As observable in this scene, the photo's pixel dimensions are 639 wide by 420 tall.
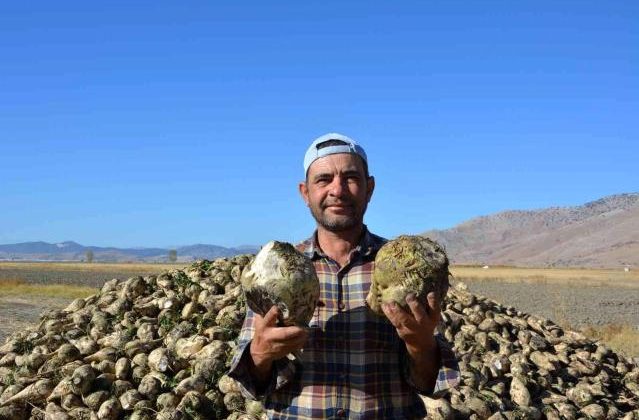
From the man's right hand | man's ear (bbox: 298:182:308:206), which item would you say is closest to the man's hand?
the man's right hand

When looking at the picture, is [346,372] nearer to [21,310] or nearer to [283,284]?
[283,284]

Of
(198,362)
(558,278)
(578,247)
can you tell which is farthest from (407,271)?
(578,247)

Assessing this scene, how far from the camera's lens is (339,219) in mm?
3645

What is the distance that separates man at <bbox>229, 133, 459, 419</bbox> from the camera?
3416 mm

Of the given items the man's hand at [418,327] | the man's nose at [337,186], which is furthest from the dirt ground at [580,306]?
the man's nose at [337,186]

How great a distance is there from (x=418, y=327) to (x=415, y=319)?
0.04 m

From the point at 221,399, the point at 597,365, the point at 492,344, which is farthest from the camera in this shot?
the point at 597,365

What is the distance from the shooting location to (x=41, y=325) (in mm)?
9422

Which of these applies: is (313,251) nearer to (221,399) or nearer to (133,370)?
(221,399)

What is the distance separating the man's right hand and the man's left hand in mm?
457

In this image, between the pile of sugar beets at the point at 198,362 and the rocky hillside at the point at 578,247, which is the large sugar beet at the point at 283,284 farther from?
the rocky hillside at the point at 578,247

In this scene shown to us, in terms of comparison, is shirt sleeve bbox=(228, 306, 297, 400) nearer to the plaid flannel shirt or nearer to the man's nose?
the plaid flannel shirt

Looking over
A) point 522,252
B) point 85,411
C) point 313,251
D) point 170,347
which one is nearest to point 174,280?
point 170,347

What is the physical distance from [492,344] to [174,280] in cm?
458
